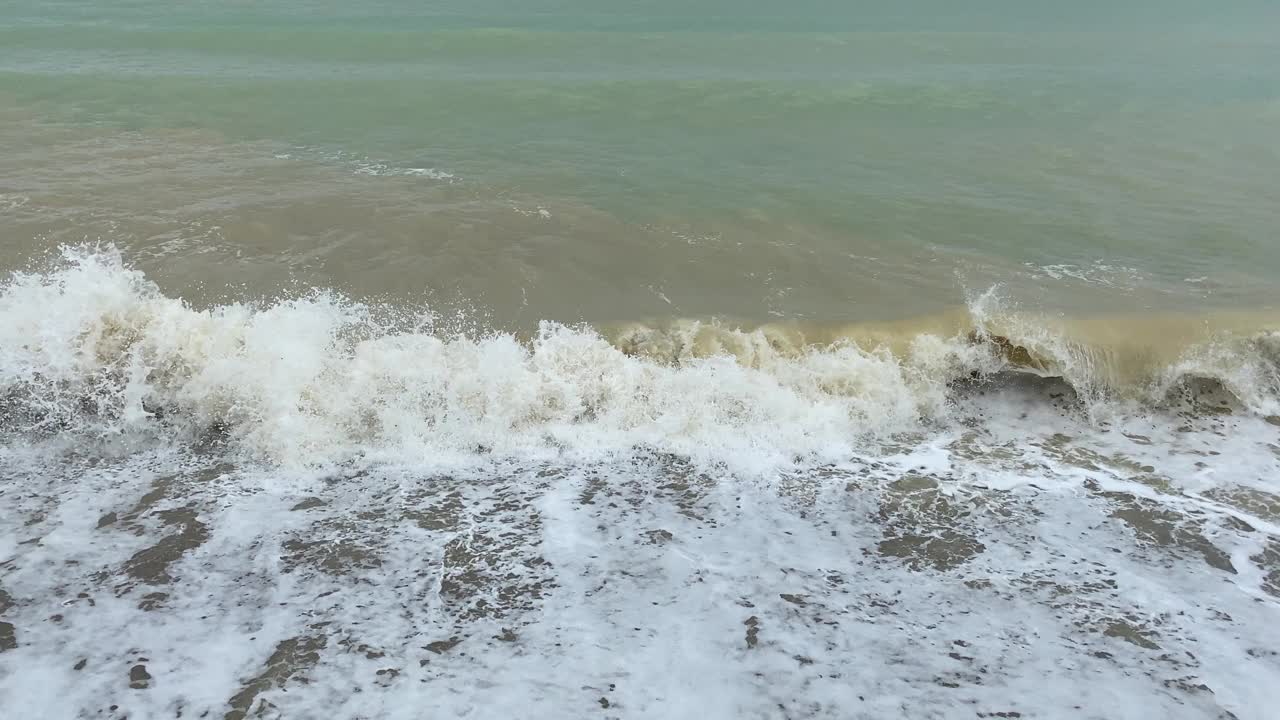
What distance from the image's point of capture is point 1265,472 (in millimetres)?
5875

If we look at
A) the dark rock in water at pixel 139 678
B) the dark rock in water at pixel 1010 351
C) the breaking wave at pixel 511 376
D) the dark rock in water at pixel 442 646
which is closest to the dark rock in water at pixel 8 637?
the dark rock in water at pixel 139 678

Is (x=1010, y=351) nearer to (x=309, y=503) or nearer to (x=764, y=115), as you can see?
(x=309, y=503)

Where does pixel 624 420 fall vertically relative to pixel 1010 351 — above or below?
below

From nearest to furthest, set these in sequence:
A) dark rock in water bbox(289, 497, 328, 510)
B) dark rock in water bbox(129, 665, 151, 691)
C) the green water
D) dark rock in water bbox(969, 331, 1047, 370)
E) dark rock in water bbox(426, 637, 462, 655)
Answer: dark rock in water bbox(129, 665, 151, 691), dark rock in water bbox(426, 637, 462, 655), dark rock in water bbox(289, 497, 328, 510), dark rock in water bbox(969, 331, 1047, 370), the green water

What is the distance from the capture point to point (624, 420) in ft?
19.7

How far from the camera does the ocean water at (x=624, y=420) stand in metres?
4.05

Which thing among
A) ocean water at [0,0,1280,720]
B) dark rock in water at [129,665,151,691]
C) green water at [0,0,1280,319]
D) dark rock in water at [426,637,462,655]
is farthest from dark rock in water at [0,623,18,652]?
green water at [0,0,1280,319]

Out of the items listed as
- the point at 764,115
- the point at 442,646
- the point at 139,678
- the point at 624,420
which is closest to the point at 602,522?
the point at 624,420

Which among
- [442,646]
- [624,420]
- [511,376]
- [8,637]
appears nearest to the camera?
[8,637]

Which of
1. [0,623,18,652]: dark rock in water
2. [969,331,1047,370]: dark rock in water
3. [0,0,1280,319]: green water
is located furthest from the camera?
[0,0,1280,319]: green water

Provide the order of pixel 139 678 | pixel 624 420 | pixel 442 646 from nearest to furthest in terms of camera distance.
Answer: pixel 139 678 < pixel 442 646 < pixel 624 420

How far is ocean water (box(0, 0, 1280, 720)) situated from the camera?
4.05 m

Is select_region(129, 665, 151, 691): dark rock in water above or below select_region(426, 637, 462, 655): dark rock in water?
above

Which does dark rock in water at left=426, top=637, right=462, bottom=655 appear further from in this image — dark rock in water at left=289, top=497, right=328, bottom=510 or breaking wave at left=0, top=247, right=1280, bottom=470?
breaking wave at left=0, top=247, right=1280, bottom=470
